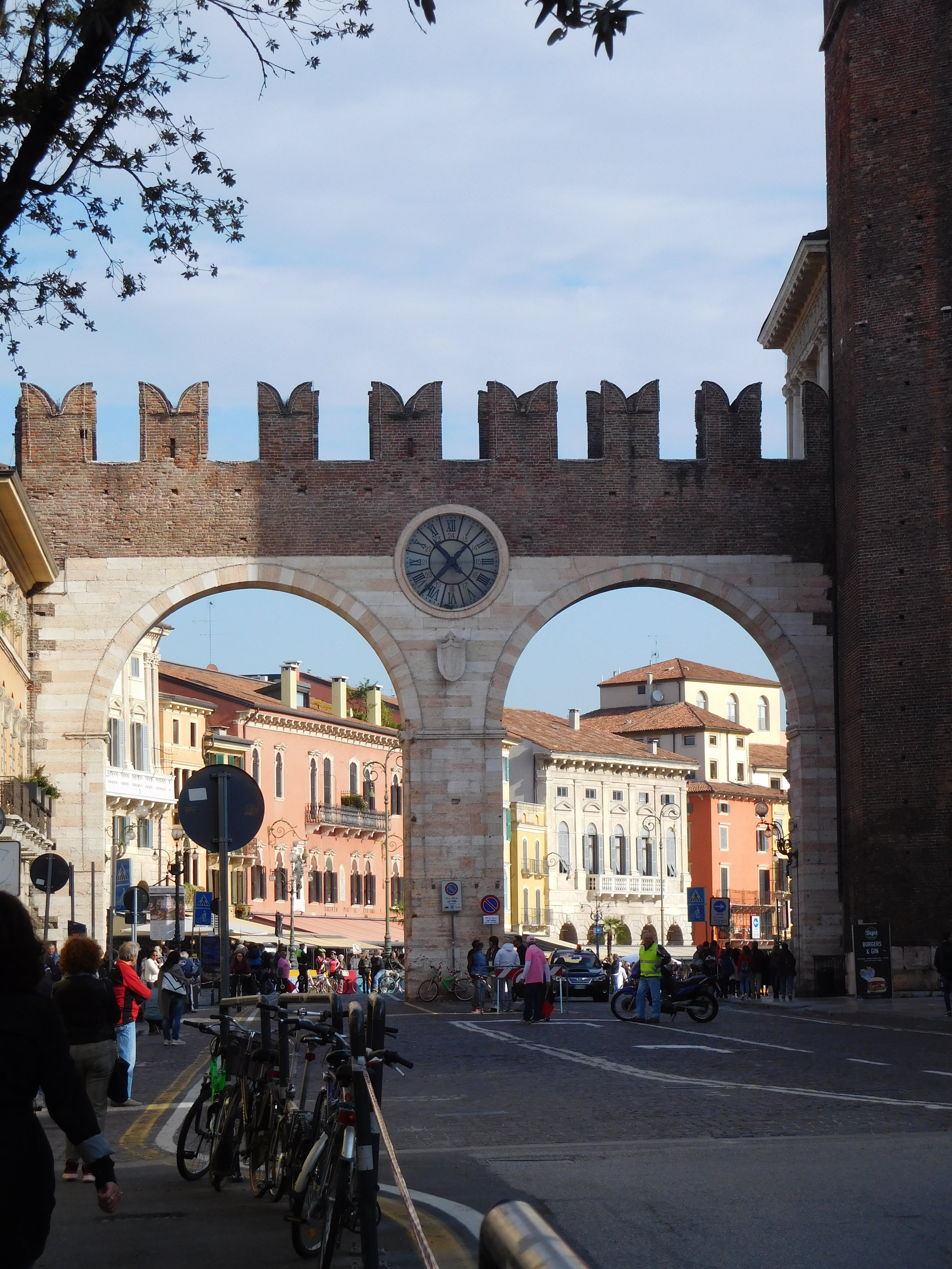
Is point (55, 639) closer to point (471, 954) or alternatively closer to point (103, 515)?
point (103, 515)

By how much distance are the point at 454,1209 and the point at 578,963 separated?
37.7 metres

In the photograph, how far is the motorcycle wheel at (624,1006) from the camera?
28141 mm

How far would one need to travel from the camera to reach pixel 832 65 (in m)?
33.7

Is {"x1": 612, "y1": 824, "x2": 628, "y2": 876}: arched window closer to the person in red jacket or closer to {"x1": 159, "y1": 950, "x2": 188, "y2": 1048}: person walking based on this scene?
{"x1": 159, "y1": 950, "x2": 188, "y2": 1048}: person walking

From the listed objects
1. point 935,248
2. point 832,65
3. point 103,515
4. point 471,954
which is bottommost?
point 471,954

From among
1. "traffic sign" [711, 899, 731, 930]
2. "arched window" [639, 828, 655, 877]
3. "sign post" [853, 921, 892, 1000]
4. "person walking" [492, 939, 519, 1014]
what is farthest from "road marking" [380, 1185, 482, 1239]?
"arched window" [639, 828, 655, 877]

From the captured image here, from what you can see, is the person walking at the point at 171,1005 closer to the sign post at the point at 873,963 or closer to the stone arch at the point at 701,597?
the stone arch at the point at 701,597

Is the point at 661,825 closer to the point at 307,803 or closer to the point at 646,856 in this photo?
the point at 646,856

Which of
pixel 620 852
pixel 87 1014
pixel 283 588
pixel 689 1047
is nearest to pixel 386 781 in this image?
pixel 620 852

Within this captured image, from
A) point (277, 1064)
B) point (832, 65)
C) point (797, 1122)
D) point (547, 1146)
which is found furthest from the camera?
point (832, 65)

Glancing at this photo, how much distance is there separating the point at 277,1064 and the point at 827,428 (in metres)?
27.0

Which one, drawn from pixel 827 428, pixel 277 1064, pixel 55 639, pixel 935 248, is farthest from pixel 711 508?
pixel 277 1064

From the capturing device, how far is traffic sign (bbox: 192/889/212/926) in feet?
169

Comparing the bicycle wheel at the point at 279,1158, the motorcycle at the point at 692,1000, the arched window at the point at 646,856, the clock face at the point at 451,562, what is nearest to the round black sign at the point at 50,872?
→ the bicycle wheel at the point at 279,1158
